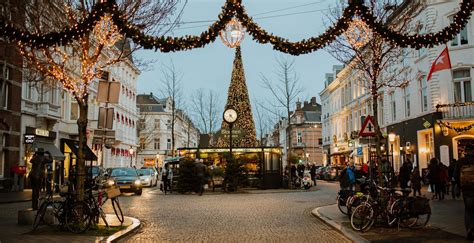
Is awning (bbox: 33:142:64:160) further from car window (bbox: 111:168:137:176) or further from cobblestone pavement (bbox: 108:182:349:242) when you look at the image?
cobblestone pavement (bbox: 108:182:349:242)

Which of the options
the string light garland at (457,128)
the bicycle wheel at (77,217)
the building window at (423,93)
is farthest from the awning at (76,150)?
the building window at (423,93)

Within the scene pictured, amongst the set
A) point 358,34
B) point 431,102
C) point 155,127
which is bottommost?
point 358,34

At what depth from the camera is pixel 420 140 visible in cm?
3350

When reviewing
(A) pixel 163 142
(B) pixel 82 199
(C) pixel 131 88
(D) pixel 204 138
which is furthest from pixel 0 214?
(A) pixel 163 142

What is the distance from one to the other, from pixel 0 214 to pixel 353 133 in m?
→ 39.3

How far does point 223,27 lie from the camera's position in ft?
35.4

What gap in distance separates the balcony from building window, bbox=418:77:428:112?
250cm

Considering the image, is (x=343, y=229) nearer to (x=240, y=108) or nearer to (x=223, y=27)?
(x=223, y=27)

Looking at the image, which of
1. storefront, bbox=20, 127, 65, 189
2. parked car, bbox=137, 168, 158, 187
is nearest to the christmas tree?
parked car, bbox=137, 168, 158, 187

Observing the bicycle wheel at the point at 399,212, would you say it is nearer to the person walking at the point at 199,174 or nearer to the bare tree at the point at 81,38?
the bare tree at the point at 81,38

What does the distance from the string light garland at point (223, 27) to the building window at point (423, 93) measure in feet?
76.1

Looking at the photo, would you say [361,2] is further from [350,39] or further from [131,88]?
[131,88]

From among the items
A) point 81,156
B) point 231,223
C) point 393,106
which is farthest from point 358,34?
point 393,106

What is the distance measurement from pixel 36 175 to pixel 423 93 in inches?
1050
